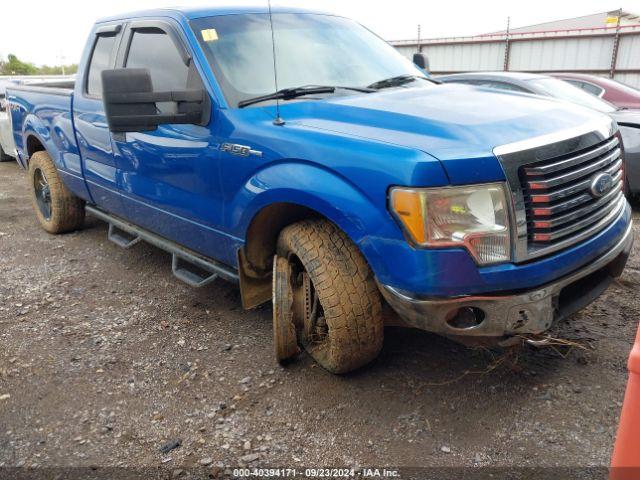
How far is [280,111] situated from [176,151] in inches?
30.7

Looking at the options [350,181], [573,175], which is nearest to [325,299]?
[350,181]

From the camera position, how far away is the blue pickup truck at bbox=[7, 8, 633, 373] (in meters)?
2.22

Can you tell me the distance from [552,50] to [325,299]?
1671 centimetres

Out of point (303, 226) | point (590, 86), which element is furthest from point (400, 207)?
point (590, 86)

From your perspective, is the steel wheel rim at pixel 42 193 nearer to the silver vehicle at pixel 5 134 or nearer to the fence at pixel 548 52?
the silver vehicle at pixel 5 134

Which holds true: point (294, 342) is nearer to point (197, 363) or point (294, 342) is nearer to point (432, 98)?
point (197, 363)

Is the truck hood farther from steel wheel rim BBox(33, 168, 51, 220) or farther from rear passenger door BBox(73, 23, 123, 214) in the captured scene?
steel wheel rim BBox(33, 168, 51, 220)

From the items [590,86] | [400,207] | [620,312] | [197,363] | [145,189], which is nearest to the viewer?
[400,207]

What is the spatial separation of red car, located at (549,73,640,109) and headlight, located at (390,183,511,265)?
19.3 feet

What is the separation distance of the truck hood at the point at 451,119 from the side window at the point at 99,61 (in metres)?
2.06

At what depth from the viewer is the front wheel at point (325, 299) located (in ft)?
8.51

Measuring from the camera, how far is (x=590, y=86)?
7.44m

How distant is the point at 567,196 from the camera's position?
238 cm

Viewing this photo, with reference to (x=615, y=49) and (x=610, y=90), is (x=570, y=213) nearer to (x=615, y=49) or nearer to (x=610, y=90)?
(x=610, y=90)
